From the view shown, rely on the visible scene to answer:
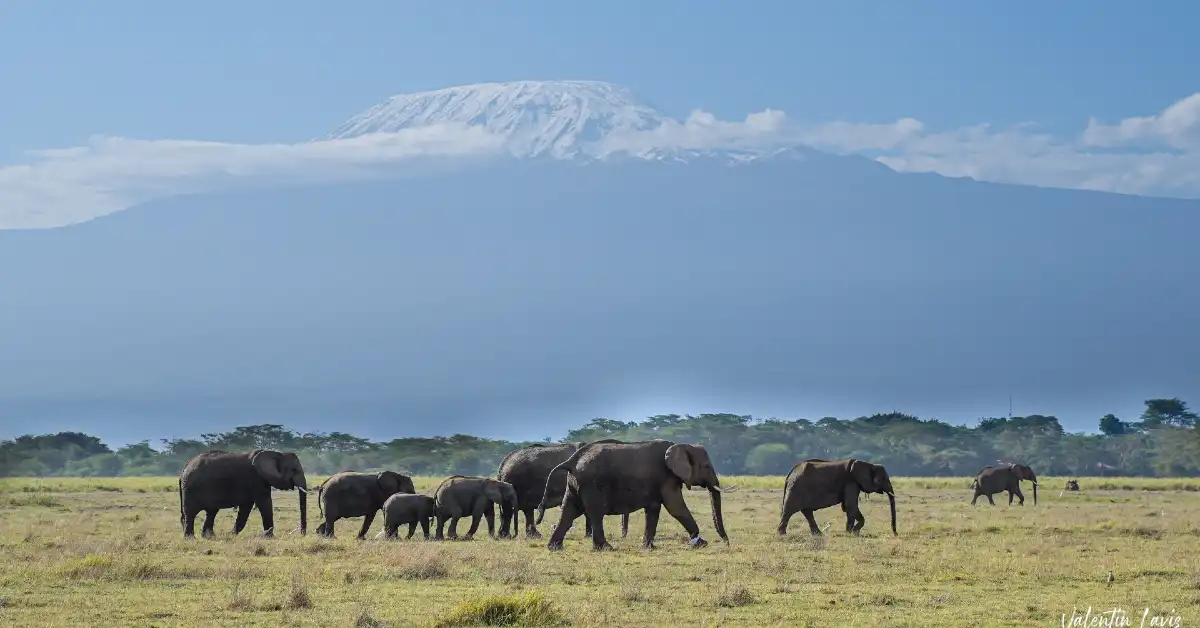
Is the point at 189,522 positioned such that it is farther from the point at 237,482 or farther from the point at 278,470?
the point at 278,470

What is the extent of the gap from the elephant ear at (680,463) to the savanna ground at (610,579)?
1.45m

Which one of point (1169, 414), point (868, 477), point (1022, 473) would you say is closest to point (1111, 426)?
point (1169, 414)

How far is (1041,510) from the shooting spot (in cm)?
4944

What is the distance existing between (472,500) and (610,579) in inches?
475

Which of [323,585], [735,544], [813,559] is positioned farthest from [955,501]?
[323,585]

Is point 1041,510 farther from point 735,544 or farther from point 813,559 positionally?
point 813,559

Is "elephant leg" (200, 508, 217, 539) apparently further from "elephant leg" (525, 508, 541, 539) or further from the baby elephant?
"elephant leg" (525, 508, 541, 539)

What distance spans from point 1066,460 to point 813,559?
128055mm

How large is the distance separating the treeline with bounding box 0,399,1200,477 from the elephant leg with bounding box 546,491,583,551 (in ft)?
327

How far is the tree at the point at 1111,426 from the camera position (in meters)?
159

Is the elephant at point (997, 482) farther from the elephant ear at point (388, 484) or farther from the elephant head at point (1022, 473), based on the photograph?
the elephant ear at point (388, 484)

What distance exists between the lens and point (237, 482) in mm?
33844

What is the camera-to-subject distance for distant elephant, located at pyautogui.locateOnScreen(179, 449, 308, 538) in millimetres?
33562

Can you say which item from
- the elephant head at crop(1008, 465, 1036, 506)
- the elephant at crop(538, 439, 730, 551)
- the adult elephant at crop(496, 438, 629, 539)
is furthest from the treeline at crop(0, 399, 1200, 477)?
the elephant at crop(538, 439, 730, 551)
